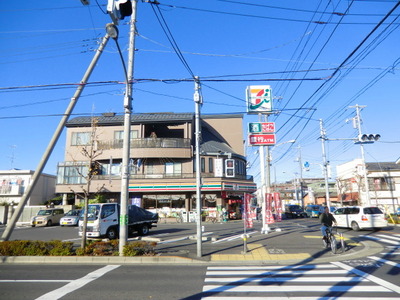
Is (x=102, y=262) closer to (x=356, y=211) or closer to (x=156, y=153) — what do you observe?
(x=356, y=211)

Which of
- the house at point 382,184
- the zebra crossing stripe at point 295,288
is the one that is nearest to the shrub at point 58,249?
the zebra crossing stripe at point 295,288

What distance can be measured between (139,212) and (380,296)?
1444 centimetres

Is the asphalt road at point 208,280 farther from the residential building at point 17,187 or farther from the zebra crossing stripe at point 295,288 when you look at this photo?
the residential building at point 17,187

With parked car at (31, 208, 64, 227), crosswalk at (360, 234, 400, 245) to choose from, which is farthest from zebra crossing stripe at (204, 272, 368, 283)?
parked car at (31, 208, 64, 227)

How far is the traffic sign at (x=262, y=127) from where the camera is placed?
712 inches

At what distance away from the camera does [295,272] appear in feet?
27.3

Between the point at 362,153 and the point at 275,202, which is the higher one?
the point at 362,153

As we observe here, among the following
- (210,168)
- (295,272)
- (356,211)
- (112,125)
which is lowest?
(295,272)

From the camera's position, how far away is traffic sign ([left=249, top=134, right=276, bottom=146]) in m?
18.0

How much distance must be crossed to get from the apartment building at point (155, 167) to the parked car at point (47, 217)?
131 inches

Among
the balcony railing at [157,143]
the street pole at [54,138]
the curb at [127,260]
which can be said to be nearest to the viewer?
the curb at [127,260]

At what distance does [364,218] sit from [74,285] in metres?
17.5

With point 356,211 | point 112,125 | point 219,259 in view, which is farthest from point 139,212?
point 112,125

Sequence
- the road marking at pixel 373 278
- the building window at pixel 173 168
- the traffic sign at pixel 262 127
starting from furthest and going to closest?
1. the building window at pixel 173 168
2. the traffic sign at pixel 262 127
3. the road marking at pixel 373 278
